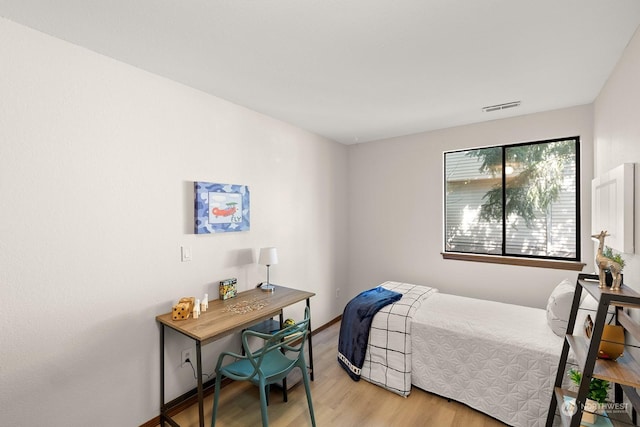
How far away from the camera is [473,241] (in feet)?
11.0

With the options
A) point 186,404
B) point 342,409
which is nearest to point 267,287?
point 186,404

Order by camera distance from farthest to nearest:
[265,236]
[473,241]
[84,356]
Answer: [473,241], [265,236], [84,356]

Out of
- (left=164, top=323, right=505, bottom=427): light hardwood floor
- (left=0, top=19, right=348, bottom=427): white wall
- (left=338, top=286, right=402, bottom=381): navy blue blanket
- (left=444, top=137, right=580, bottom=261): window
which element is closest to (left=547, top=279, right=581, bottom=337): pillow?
(left=164, top=323, right=505, bottom=427): light hardwood floor

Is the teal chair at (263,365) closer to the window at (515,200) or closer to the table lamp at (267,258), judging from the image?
the table lamp at (267,258)

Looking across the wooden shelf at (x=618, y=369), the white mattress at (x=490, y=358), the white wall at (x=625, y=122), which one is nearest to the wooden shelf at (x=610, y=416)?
the white mattress at (x=490, y=358)

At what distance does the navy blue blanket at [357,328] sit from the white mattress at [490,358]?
0.36m

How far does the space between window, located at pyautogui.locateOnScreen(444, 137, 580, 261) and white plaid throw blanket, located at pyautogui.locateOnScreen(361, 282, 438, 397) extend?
1.32 metres

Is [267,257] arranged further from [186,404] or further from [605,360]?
[605,360]

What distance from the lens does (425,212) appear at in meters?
3.53

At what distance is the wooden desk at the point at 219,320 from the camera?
1.74m

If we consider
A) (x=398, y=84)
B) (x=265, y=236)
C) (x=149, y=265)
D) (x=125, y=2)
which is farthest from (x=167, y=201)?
(x=398, y=84)

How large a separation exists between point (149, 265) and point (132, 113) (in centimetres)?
106

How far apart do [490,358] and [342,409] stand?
1.19m

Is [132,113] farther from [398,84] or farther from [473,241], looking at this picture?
[473,241]
